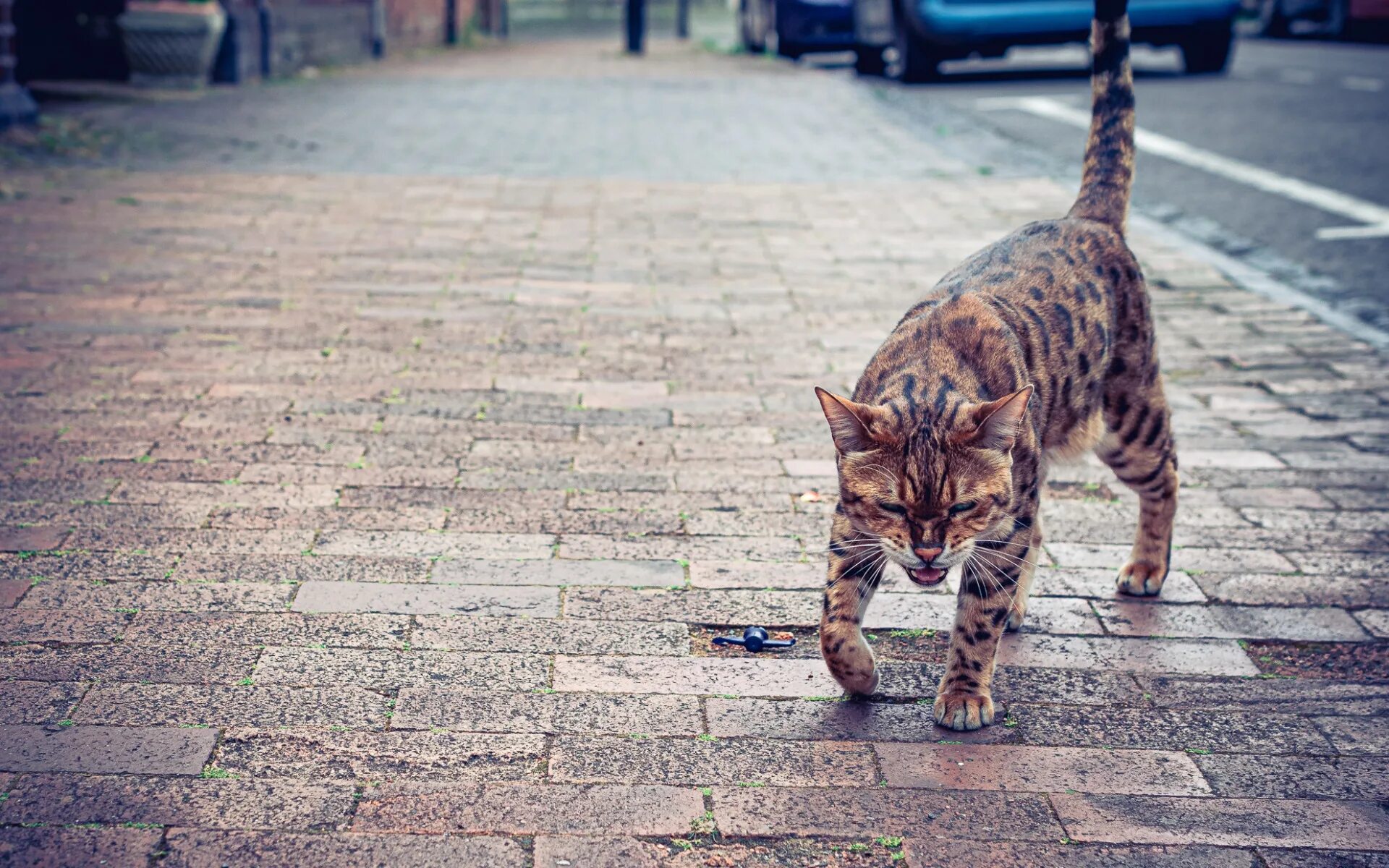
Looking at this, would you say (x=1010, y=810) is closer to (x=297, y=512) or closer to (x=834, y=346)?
(x=297, y=512)

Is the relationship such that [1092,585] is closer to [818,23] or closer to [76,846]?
[76,846]

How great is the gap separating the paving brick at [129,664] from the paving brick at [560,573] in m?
0.69

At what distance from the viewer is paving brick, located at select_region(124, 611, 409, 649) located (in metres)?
3.54

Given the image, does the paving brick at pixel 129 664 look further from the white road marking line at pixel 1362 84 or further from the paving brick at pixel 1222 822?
the white road marking line at pixel 1362 84

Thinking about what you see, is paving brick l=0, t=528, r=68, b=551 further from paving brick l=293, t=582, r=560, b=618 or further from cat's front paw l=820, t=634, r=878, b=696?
cat's front paw l=820, t=634, r=878, b=696

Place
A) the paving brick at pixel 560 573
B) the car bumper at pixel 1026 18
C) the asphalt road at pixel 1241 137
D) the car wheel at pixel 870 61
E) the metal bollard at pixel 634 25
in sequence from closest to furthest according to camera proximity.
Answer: the paving brick at pixel 560 573
the asphalt road at pixel 1241 137
the car bumper at pixel 1026 18
the car wheel at pixel 870 61
the metal bollard at pixel 634 25

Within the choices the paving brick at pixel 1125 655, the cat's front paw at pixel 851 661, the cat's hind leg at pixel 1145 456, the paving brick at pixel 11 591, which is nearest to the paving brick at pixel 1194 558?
the cat's hind leg at pixel 1145 456

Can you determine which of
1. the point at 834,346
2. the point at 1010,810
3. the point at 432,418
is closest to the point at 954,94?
the point at 834,346

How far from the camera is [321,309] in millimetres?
6602

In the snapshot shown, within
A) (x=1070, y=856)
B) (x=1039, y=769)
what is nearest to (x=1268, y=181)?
(x=1039, y=769)

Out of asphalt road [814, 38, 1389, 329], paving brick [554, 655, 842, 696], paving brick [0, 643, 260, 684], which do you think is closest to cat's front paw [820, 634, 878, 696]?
paving brick [554, 655, 842, 696]

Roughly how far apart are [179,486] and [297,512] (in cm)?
46

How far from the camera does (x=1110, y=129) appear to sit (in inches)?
176

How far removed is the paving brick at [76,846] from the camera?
261 centimetres
